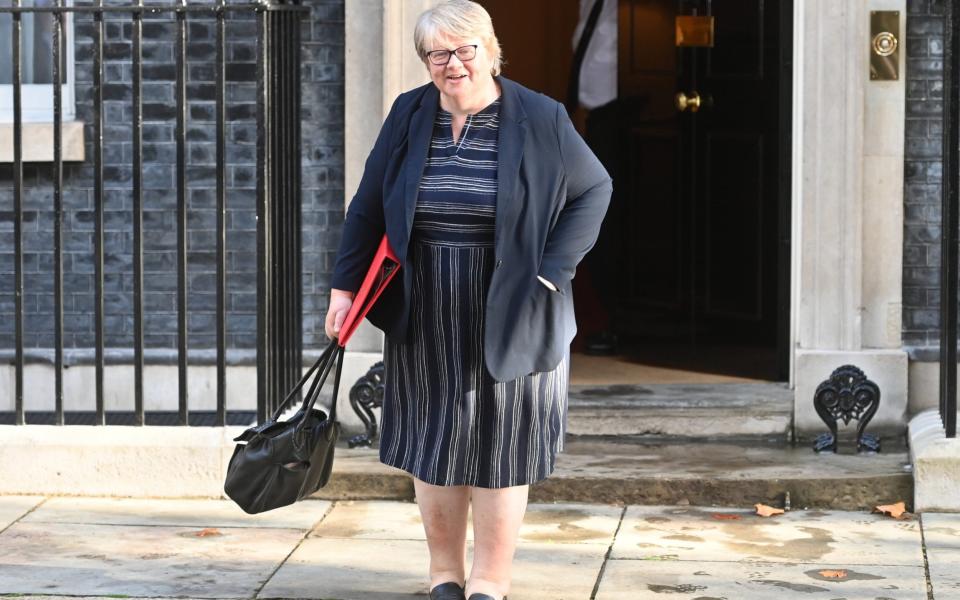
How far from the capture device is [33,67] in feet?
24.3

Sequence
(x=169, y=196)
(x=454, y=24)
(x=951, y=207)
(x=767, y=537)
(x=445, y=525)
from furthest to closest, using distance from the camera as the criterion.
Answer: (x=169, y=196) < (x=951, y=207) < (x=767, y=537) < (x=445, y=525) < (x=454, y=24)

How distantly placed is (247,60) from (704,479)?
2566 millimetres

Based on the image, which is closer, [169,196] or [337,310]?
[337,310]

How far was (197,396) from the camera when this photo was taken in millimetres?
7086

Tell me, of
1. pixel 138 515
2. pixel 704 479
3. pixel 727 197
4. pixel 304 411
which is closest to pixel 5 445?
pixel 138 515

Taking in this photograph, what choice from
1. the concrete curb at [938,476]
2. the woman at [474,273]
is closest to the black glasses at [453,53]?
the woman at [474,273]

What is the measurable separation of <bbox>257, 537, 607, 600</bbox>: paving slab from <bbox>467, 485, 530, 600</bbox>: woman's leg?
0.31m

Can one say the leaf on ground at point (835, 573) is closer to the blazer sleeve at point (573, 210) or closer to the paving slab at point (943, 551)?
the paving slab at point (943, 551)

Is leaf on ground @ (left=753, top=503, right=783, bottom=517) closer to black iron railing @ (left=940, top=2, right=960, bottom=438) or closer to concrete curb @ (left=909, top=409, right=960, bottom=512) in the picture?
concrete curb @ (left=909, top=409, right=960, bottom=512)

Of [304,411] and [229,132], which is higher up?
[229,132]

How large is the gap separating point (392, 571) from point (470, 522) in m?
0.72

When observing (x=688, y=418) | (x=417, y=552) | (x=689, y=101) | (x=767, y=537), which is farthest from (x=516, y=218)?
(x=689, y=101)

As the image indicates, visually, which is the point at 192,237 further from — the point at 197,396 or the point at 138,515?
the point at 138,515

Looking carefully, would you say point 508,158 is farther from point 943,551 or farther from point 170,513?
point 170,513
